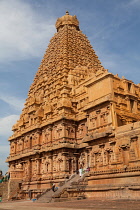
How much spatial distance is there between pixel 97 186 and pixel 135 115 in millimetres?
10826

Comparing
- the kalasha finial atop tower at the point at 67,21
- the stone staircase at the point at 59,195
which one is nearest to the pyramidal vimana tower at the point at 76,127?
the kalasha finial atop tower at the point at 67,21

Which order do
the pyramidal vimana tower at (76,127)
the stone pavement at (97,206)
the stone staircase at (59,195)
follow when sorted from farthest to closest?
the stone staircase at (59,195) → the pyramidal vimana tower at (76,127) → the stone pavement at (97,206)

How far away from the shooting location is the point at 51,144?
41.7 meters

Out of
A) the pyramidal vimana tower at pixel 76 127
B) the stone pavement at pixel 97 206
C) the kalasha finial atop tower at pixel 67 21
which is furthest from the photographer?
the kalasha finial atop tower at pixel 67 21

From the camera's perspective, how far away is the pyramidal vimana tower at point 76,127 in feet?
83.4

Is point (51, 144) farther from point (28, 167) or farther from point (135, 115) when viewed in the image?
point (135, 115)

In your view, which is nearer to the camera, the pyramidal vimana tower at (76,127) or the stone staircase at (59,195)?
the pyramidal vimana tower at (76,127)

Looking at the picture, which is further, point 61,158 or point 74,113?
point 74,113

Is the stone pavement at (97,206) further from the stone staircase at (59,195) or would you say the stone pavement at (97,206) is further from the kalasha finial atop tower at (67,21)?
the kalasha finial atop tower at (67,21)

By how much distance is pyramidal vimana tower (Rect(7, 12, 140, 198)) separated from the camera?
25422 mm

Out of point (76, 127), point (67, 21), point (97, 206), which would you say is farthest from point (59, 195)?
point (67, 21)

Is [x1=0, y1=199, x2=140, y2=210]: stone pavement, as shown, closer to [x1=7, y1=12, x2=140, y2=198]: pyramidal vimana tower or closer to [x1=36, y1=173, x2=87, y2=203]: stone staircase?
[x1=7, y1=12, x2=140, y2=198]: pyramidal vimana tower

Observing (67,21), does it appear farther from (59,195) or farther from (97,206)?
(97,206)

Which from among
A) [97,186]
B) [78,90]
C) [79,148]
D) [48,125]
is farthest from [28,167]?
[97,186]
